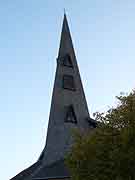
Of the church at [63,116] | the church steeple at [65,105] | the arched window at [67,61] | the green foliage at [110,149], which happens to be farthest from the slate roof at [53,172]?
the arched window at [67,61]

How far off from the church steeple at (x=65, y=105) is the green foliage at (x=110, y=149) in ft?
44.5

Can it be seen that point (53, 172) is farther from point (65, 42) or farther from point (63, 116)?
point (65, 42)

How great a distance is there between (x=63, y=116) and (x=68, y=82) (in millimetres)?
4394

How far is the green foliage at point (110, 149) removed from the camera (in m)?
19.9

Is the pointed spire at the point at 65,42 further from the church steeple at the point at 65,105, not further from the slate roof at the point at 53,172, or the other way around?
the slate roof at the point at 53,172

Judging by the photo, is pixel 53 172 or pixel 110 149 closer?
pixel 110 149

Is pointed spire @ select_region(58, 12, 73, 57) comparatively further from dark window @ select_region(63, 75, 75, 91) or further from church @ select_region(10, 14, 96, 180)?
dark window @ select_region(63, 75, 75, 91)

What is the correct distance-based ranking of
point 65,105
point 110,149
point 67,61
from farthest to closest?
point 67,61 < point 65,105 < point 110,149

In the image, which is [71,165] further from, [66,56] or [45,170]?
[66,56]

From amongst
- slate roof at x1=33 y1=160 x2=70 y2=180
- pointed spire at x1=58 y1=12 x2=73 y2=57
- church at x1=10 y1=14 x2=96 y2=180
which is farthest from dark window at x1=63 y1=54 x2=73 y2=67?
slate roof at x1=33 y1=160 x2=70 y2=180

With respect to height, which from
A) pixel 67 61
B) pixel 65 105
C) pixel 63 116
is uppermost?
pixel 67 61

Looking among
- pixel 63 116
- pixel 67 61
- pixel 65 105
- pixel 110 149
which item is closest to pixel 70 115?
pixel 63 116

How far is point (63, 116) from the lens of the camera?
38.4m

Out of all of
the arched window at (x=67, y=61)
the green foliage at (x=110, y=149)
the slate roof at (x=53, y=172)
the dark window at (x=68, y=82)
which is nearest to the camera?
the green foliage at (x=110, y=149)
